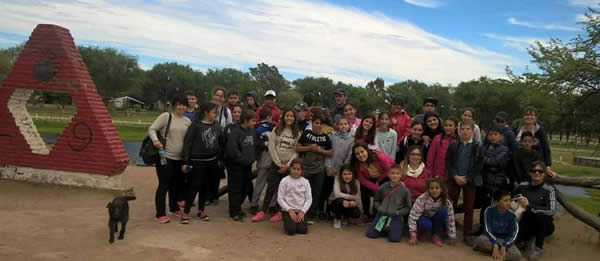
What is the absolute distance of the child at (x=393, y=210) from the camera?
18.6 ft

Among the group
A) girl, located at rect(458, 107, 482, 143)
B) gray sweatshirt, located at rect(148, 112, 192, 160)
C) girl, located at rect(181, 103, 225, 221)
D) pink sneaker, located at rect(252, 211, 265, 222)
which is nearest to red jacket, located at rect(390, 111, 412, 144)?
girl, located at rect(458, 107, 482, 143)

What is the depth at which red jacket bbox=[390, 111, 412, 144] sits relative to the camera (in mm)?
7297

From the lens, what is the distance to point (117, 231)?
535 centimetres

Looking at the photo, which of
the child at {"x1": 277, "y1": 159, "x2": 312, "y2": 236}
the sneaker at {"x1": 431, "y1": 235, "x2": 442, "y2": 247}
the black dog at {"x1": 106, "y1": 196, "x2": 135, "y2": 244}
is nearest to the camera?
the black dog at {"x1": 106, "y1": 196, "x2": 135, "y2": 244}

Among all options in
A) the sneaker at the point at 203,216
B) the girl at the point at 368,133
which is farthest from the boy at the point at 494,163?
the sneaker at the point at 203,216

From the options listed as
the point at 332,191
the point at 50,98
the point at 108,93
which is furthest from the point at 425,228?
the point at 50,98

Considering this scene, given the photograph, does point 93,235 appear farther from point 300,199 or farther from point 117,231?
point 300,199

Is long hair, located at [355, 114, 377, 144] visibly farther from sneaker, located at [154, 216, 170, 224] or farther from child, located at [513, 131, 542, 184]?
sneaker, located at [154, 216, 170, 224]

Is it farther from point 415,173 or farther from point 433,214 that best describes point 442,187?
point 415,173

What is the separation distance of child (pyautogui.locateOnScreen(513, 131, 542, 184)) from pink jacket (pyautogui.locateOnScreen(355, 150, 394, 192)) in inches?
64.7

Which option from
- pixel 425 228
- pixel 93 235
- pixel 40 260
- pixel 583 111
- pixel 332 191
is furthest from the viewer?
pixel 583 111

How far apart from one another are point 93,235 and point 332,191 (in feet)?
10.8

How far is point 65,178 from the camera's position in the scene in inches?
321

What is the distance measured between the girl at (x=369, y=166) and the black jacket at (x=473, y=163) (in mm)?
808
